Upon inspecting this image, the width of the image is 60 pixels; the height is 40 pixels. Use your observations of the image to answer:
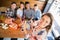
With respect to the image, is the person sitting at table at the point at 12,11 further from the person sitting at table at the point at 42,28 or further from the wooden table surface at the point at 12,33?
the person sitting at table at the point at 42,28

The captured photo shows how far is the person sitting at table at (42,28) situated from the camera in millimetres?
1428

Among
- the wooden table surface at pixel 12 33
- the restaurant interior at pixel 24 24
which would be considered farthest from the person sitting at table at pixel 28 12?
the wooden table surface at pixel 12 33

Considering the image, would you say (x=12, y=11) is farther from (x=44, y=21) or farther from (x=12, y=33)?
(x=44, y=21)

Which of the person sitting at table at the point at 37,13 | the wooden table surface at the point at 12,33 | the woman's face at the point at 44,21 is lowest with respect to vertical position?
the wooden table surface at the point at 12,33

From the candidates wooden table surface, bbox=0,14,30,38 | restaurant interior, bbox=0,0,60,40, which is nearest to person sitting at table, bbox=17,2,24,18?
restaurant interior, bbox=0,0,60,40

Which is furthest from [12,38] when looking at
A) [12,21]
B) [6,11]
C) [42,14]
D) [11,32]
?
[42,14]

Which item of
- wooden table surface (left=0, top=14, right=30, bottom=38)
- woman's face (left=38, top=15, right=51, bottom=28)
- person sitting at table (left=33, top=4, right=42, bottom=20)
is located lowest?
wooden table surface (left=0, top=14, right=30, bottom=38)

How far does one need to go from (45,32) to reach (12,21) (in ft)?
1.09

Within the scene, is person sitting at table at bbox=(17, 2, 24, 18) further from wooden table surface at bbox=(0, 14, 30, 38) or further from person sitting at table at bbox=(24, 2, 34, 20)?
wooden table surface at bbox=(0, 14, 30, 38)

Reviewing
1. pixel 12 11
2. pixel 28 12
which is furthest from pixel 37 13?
pixel 12 11

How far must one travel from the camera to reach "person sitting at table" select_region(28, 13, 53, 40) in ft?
4.68

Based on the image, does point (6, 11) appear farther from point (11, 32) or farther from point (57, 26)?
A: point (57, 26)

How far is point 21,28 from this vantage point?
1.43m

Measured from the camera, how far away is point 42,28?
1450 mm
